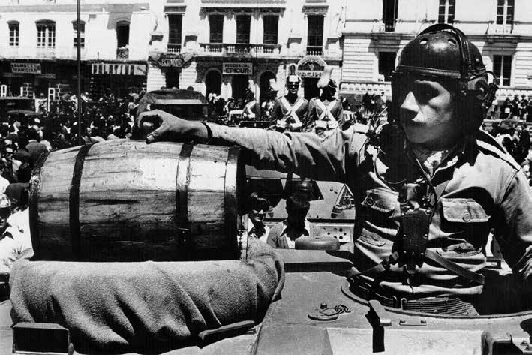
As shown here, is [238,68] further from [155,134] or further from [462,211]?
[462,211]

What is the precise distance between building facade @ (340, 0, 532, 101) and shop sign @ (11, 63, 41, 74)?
21456mm

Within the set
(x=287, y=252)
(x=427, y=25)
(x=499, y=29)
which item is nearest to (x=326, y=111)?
(x=287, y=252)

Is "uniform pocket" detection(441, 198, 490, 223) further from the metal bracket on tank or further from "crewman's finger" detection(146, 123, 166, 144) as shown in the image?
"crewman's finger" detection(146, 123, 166, 144)

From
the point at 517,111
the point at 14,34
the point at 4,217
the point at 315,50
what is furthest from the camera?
the point at 14,34

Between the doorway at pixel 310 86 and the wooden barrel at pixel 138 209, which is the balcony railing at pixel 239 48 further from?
the wooden barrel at pixel 138 209

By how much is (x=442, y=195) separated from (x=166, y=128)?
1.61 m

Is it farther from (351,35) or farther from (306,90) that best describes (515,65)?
(306,90)

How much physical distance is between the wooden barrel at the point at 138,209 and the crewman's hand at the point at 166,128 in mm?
236

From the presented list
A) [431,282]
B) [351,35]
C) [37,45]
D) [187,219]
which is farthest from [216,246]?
[37,45]

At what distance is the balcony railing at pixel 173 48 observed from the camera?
4875cm

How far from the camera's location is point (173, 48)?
4884cm

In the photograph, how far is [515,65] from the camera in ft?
142

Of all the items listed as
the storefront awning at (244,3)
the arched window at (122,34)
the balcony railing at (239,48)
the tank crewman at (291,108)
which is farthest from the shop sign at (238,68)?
the tank crewman at (291,108)

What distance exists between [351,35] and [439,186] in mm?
41785
